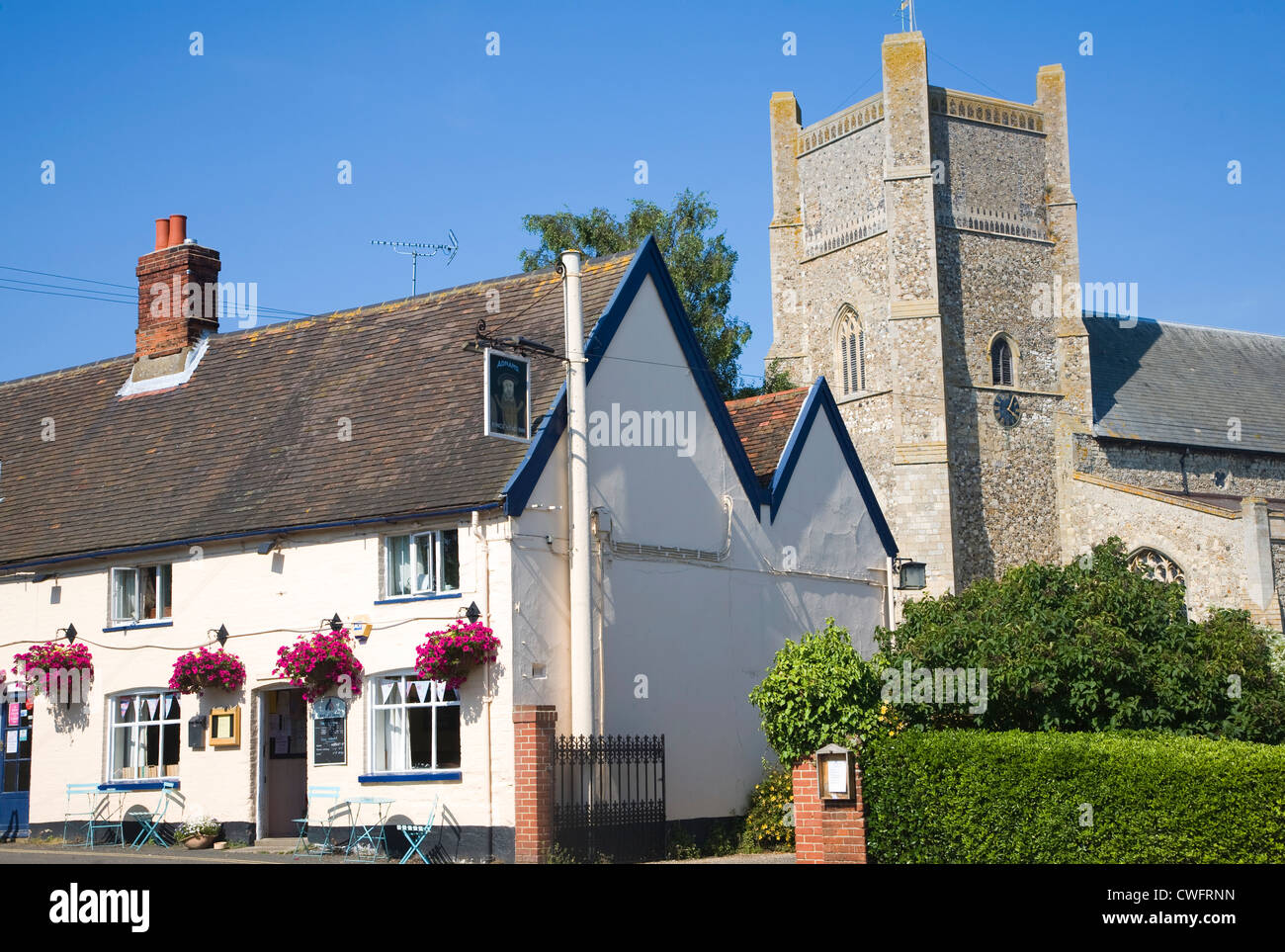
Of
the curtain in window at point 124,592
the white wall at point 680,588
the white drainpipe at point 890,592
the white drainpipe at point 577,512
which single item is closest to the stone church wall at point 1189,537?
the white drainpipe at point 890,592

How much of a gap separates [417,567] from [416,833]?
11.7 feet

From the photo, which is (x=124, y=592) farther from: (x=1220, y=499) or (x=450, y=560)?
(x=1220, y=499)

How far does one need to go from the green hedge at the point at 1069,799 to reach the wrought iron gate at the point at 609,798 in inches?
152

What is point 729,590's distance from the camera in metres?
22.1

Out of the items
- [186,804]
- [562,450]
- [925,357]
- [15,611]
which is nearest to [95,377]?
[15,611]

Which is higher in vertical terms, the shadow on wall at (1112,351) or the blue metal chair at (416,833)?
the shadow on wall at (1112,351)

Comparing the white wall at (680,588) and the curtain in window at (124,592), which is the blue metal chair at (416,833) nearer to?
the white wall at (680,588)

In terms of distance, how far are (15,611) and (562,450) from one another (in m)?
10.4

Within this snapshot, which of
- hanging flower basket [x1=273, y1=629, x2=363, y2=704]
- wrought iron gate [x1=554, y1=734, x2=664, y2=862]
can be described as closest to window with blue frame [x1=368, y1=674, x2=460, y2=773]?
hanging flower basket [x1=273, y1=629, x2=363, y2=704]

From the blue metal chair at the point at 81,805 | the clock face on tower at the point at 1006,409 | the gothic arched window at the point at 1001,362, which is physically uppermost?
the gothic arched window at the point at 1001,362

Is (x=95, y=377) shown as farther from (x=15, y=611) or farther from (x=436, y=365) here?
(x=436, y=365)

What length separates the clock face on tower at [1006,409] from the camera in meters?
48.7

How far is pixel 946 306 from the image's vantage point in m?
48.9

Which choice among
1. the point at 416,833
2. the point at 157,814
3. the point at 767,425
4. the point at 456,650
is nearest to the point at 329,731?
the point at 416,833
